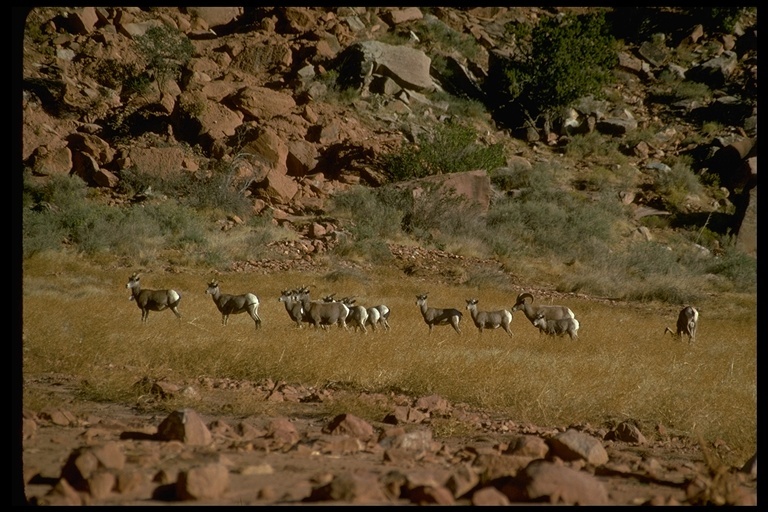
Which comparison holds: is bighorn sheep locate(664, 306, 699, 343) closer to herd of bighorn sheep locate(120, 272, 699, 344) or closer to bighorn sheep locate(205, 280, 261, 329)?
herd of bighorn sheep locate(120, 272, 699, 344)

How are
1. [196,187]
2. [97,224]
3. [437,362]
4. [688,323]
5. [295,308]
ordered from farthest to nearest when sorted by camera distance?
[196,187], [97,224], [295,308], [688,323], [437,362]

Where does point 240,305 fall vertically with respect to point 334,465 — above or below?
below

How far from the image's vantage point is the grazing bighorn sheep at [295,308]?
38.0 ft

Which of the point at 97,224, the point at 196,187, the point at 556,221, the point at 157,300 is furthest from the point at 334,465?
the point at 556,221

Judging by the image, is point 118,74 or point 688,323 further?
point 118,74

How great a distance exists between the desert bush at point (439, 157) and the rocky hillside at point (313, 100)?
96 cm

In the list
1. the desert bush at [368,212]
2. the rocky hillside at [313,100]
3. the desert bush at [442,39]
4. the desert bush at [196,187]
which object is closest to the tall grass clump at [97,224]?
the desert bush at [196,187]

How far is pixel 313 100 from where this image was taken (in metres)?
28.8

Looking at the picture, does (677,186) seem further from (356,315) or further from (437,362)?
(437,362)

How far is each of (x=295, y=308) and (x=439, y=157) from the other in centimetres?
1487

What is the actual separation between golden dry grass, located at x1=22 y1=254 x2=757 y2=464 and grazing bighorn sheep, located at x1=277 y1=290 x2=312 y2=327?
0.28 metres

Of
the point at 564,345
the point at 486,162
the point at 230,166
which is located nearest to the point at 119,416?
the point at 564,345

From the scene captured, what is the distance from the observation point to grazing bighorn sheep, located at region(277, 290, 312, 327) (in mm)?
11570
